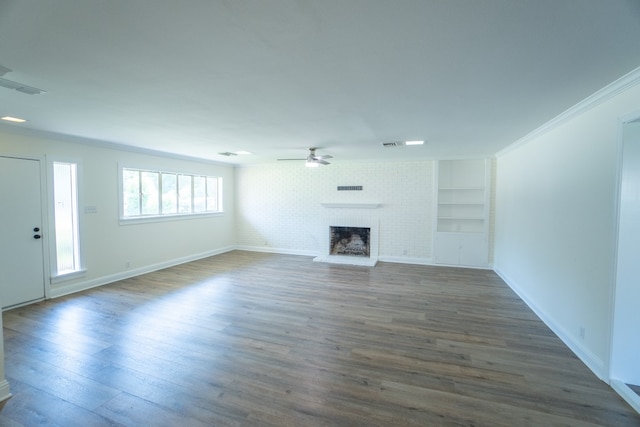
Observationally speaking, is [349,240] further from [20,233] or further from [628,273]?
[20,233]

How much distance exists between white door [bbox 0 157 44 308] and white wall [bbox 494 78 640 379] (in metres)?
7.09

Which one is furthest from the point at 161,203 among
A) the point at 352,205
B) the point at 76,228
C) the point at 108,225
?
the point at 352,205

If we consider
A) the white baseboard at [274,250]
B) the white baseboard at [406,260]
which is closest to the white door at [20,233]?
the white baseboard at [274,250]

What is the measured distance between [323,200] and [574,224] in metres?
5.30

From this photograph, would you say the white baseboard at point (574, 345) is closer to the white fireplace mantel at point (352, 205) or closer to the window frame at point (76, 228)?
the white fireplace mantel at point (352, 205)

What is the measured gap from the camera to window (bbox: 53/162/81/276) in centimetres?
443

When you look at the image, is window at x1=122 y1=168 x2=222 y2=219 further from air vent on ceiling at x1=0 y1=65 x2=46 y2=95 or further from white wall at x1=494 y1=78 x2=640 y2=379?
white wall at x1=494 y1=78 x2=640 y2=379

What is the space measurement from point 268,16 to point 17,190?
16.1 feet

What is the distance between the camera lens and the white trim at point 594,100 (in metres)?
2.09

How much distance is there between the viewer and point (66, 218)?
14.9ft

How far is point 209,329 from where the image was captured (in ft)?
11.0

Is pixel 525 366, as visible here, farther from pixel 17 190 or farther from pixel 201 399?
pixel 17 190

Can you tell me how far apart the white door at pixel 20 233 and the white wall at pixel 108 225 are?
0.23 meters

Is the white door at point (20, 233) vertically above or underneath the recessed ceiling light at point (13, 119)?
underneath
